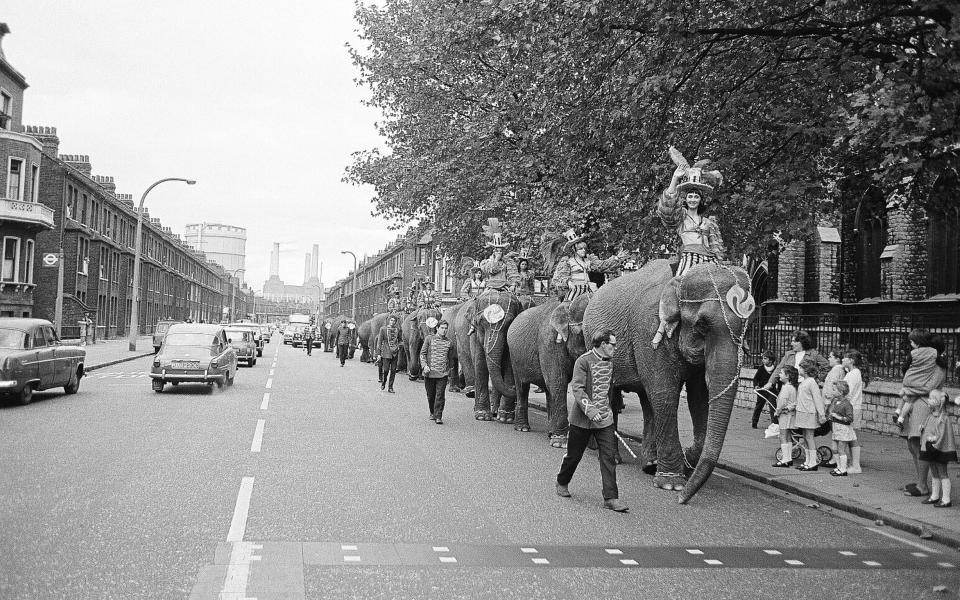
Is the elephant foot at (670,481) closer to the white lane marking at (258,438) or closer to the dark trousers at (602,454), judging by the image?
the dark trousers at (602,454)

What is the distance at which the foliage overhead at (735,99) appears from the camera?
840 cm

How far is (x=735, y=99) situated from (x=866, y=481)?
5.81m

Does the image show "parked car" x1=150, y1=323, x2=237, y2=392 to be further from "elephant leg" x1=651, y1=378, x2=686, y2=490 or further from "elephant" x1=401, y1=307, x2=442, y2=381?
"elephant leg" x1=651, y1=378, x2=686, y2=490

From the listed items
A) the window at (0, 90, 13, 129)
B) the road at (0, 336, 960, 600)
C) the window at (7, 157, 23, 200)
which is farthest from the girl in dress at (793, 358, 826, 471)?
the window at (0, 90, 13, 129)

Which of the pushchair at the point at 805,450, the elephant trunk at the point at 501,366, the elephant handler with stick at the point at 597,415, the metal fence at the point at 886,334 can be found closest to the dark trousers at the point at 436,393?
the elephant trunk at the point at 501,366

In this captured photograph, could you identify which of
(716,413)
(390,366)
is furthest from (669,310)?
(390,366)

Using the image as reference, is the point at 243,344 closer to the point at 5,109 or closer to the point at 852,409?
the point at 5,109

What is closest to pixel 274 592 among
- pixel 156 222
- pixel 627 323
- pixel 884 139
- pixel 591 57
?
pixel 627 323

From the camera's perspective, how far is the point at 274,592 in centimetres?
536

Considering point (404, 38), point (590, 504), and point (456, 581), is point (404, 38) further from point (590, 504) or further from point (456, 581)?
point (456, 581)

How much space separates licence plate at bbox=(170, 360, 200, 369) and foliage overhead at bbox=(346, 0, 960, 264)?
9.57 m

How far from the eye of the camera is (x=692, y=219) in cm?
956

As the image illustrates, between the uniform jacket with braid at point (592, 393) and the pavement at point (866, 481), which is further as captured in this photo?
the uniform jacket with braid at point (592, 393)

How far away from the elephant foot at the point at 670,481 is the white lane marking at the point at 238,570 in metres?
4.99
